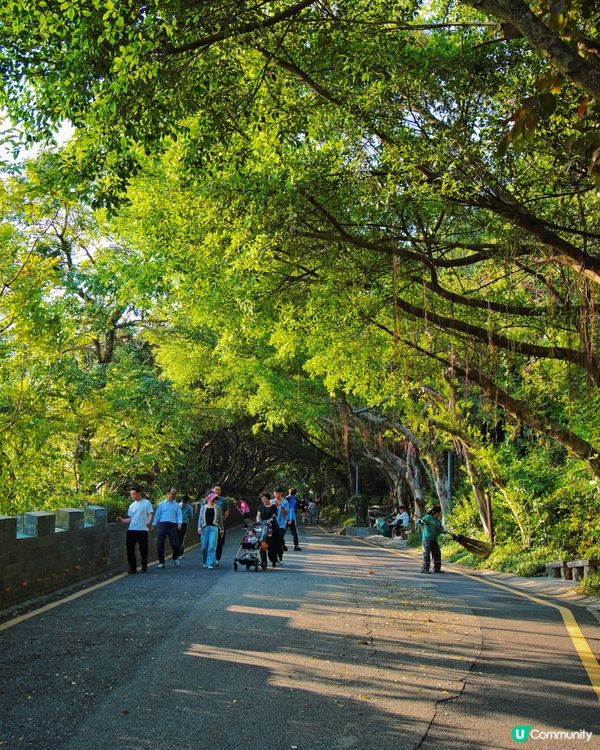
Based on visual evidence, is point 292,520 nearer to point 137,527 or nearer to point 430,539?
point 430,539

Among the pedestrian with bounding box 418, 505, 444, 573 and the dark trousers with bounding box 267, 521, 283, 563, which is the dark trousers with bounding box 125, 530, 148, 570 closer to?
the dark trousers with bounding box 267, 521, 283, 563

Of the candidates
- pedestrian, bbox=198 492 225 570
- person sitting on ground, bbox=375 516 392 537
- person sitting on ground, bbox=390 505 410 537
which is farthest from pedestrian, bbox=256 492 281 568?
person sitting on ground, bbox=375 516 392 537

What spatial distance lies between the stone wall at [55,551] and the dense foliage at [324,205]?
1875 millimetres

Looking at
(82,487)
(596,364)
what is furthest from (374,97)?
(82,487)

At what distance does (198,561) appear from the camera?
18.8 m

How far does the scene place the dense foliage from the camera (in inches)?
311

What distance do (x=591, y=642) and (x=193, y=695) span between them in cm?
450

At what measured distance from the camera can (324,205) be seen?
11414mm

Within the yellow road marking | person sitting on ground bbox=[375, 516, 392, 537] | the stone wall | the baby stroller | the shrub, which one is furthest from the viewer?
the shrub

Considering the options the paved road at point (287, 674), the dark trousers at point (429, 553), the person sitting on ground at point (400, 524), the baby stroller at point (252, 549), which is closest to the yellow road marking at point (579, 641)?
the paved road at point (287, 674)

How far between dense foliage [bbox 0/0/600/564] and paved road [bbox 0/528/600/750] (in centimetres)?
384

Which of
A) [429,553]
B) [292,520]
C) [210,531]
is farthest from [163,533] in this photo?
[292,520]

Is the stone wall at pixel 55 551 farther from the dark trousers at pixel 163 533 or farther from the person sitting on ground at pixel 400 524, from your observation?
the person sitting on ground at pixel 400 524

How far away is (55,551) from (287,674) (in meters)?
6.47
